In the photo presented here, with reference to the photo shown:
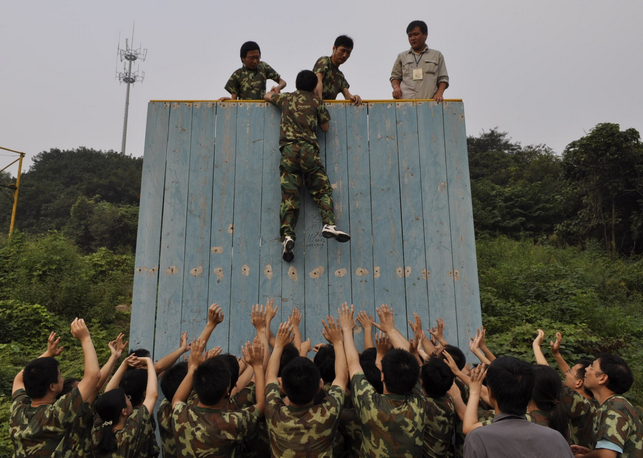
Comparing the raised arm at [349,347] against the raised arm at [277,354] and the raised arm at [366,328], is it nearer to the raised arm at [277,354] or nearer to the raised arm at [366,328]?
the raised arm at [277,354]

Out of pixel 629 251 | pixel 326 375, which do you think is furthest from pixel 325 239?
pixel 629 251

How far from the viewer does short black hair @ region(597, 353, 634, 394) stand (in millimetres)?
2975

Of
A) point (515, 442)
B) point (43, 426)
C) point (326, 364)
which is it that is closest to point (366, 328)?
point (326, 364)

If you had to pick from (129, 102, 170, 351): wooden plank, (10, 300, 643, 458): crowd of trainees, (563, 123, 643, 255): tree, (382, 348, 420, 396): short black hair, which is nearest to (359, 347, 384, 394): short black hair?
(10, 300, 643, 458): crowd of trainees

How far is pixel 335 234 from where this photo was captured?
4.26 metres

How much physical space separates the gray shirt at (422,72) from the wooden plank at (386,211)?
0.72 meters

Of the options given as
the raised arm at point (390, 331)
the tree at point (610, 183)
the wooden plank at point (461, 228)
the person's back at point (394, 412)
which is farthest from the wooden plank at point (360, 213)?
the tree at point (610, 183)

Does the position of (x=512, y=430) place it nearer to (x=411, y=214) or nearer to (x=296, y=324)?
(x=296, y=324)

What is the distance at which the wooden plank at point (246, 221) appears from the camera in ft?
15.0

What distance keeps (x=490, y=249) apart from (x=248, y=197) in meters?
10.2

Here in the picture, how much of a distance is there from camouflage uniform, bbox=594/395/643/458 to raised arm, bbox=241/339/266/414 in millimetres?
2055

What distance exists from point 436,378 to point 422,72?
3.79m

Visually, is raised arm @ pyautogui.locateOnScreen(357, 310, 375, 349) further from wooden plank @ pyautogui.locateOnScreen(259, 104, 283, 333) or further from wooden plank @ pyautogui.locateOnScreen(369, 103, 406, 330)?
wooden plank @ pyautogui.locateOnScreen(259, 104, 283, 333)

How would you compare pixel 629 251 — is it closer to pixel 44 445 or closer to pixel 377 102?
pixel 377 102
